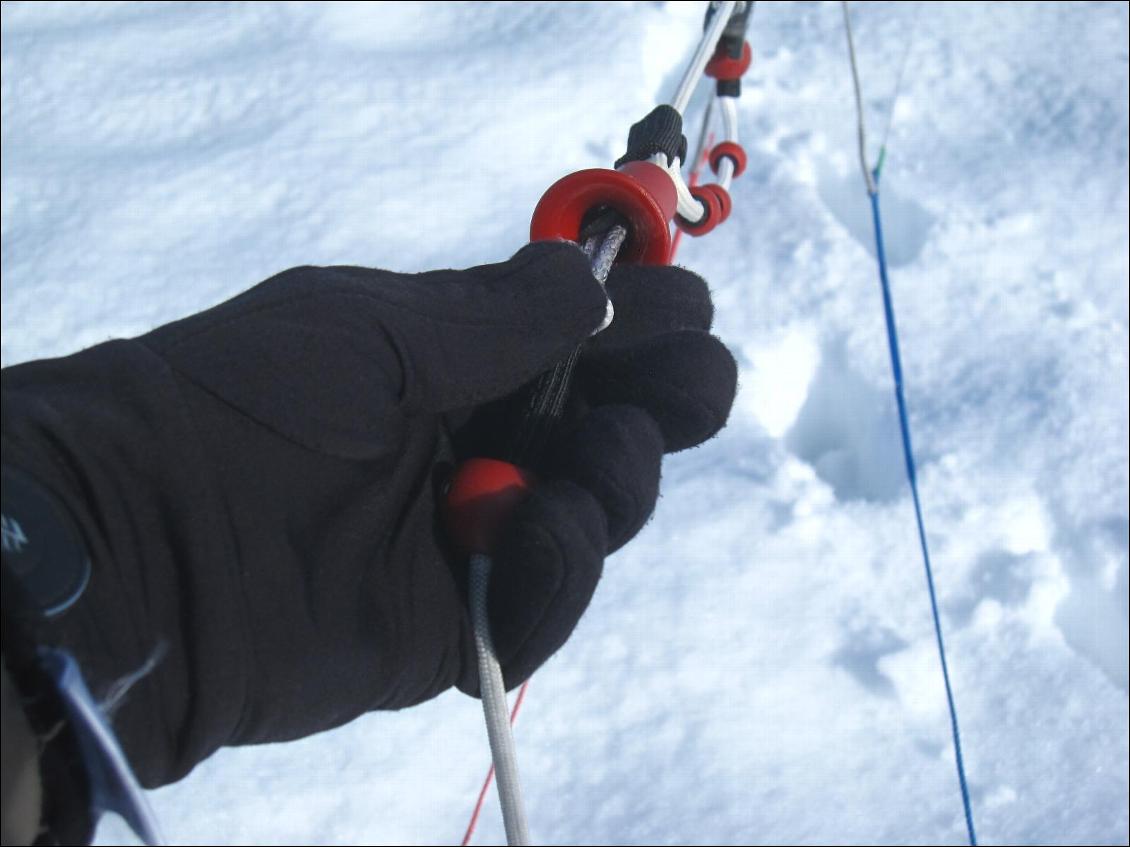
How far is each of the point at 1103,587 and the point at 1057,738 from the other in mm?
246

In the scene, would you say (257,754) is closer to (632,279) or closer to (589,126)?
(632,279)

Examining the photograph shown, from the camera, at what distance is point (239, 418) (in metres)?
0.56

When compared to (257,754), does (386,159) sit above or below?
above

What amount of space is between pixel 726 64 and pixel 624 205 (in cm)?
75

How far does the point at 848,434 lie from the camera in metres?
1.52

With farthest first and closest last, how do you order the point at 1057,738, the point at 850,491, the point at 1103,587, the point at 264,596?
the point at 850,491, the point at 1103,587, the point at 1057,738, the point at 264,596

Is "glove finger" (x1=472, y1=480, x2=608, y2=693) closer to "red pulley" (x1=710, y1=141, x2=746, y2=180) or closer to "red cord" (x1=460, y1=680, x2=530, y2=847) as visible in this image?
"red cord" (x1=460, y1=680, x2=530, y2=847)

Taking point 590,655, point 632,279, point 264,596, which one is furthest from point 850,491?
point 264,596

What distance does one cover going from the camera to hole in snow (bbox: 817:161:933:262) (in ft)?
5.76

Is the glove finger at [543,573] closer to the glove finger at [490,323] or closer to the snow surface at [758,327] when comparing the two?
the glove finger at [490,323]

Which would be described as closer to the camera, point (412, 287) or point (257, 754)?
point (412, 287)

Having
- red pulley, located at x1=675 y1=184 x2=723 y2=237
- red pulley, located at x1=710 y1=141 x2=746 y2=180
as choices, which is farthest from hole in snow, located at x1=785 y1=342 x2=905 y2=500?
red pulley, located at x1=675 y1=184 x2=723 y2=237

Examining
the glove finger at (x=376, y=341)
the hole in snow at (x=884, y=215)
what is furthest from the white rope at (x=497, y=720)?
the hole in snow at (x=884, y=215)

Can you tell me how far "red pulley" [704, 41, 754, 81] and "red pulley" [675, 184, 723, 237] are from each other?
0.44 m
